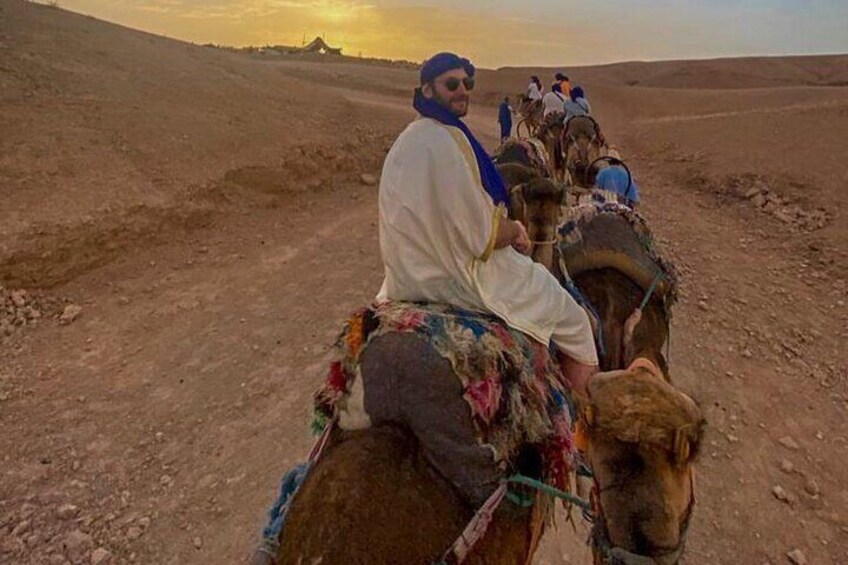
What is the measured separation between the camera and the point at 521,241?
312 cm

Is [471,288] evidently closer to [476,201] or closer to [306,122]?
[476,201]

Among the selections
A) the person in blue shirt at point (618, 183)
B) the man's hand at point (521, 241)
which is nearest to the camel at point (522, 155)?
the person in blue shirt at point (618, 183)

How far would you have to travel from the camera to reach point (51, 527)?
4.30 meters

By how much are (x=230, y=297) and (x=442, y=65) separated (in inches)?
213

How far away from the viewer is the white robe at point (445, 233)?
2645mm

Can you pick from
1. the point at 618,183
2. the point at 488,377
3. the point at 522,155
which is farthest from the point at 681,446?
the point at 522,155

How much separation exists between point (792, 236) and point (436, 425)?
393 inches

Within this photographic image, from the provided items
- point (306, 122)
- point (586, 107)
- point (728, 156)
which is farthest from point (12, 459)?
point (728, 156)

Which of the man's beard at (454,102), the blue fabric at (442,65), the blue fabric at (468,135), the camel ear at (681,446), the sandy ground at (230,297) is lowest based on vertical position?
the sandy ground at (230,297)

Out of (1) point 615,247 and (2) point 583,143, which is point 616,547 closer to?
(1) point 615,247

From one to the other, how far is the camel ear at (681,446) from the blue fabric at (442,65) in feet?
5.50

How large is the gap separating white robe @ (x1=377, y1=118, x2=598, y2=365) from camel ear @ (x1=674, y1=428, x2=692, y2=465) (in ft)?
2.86

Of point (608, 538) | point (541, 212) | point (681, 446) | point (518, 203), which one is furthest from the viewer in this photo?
point (518, 203)

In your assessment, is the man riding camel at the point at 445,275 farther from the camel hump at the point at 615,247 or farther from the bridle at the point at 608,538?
the camel hump at the point at 615,247
